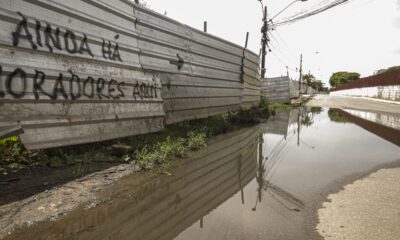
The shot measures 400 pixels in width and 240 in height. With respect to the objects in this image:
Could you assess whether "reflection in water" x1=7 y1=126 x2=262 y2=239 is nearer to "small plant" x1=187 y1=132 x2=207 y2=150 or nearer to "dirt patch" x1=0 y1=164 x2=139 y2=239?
"dirt patch" x1=0 y1=164 x2=139 y2=239

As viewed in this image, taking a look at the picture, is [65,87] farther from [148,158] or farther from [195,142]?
[195,142]

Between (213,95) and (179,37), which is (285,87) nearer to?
(213,95)

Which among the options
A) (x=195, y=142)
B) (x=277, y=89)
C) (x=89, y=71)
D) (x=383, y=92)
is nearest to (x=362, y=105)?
(x=277, y=89)

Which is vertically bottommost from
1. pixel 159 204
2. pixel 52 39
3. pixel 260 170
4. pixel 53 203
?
pixel 260 170

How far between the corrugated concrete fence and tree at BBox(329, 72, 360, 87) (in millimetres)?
137542

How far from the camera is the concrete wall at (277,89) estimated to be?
24.0 m

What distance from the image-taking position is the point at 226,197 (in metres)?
3.59

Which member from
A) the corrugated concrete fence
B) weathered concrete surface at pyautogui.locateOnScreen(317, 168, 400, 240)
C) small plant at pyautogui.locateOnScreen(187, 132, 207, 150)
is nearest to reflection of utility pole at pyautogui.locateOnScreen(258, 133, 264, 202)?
weathered concrete surface at pyautogui.locateOnScreen(317, 168, 400, 240)

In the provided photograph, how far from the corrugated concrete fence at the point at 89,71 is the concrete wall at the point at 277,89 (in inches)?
677

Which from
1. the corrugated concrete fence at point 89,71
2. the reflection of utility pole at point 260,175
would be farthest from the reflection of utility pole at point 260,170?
the corrugated concrete fence at point 89,71

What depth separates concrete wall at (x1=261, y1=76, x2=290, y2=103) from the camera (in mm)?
24047

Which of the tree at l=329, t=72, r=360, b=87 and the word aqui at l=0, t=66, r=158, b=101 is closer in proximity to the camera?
the word aqui at l=0, t=66, r=158, b=101

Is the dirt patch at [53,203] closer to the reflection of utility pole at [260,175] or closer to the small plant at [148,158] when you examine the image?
the small plant at [148,158]

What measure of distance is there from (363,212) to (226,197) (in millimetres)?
1451
